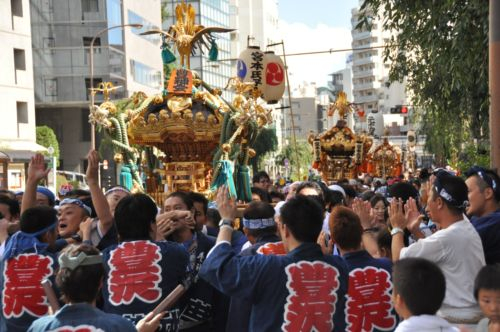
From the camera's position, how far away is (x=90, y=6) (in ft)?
138

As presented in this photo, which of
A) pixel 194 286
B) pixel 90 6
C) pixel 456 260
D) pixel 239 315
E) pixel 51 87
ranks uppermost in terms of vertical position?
pixel 90 6

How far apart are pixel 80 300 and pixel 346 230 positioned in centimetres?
200

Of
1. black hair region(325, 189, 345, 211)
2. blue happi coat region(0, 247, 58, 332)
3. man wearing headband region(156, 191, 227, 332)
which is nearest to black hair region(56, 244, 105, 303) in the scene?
blue happi coat region(0, 247, 58, 332)

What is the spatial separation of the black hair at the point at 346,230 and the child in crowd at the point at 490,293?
42.7 inches

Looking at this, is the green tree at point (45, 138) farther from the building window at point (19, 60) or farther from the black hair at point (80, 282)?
the black hair at point (80, 282)

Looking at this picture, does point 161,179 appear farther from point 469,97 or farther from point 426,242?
point 426,242

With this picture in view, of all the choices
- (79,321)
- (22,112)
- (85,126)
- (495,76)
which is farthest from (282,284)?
(85,126)

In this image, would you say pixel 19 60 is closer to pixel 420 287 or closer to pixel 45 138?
pixel 45 138

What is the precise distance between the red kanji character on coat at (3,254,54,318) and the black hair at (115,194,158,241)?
69 cm

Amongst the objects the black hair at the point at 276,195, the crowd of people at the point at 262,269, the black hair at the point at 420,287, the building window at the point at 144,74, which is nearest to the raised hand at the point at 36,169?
the crowd of people at the point at 262,269

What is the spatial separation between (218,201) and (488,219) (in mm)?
2147

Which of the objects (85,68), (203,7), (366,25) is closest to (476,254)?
(366,25)

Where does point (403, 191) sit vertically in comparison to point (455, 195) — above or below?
below

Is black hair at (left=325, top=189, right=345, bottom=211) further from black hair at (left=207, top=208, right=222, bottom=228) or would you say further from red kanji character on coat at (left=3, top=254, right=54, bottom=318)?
red kanji character on coat at (left=3, top=254, right=54, bottom=318)
